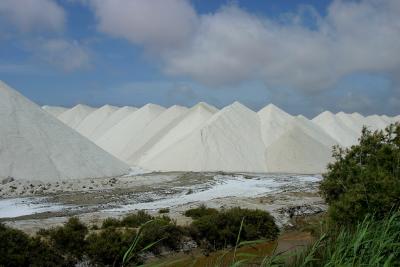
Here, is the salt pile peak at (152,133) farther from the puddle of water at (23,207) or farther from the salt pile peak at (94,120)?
the puddle of water at (23,207)

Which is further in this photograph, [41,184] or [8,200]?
[41,184]

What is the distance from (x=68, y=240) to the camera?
11.7 metres

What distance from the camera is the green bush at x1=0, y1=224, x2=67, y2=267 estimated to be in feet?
33.7

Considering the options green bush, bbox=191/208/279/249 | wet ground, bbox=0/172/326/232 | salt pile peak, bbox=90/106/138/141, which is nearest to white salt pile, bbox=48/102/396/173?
salt pile peak, bbox=90/106/138/141

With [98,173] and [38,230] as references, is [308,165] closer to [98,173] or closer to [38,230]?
[98,173]

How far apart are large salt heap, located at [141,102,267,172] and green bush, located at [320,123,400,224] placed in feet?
92.4

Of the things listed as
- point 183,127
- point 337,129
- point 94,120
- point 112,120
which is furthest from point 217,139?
point 94,120

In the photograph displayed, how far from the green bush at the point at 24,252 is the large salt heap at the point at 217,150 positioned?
30849 mm

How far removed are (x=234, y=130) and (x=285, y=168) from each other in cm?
807

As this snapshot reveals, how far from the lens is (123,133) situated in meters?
61.9

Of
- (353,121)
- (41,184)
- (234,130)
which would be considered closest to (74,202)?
(41,184)

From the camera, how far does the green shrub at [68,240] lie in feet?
37.7

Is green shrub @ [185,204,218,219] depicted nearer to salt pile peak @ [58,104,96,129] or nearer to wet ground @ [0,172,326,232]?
wet ground @ [0,172,326,232]

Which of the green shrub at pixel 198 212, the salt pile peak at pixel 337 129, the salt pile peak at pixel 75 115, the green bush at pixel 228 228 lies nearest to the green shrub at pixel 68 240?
the green bush at pixel 228 228
